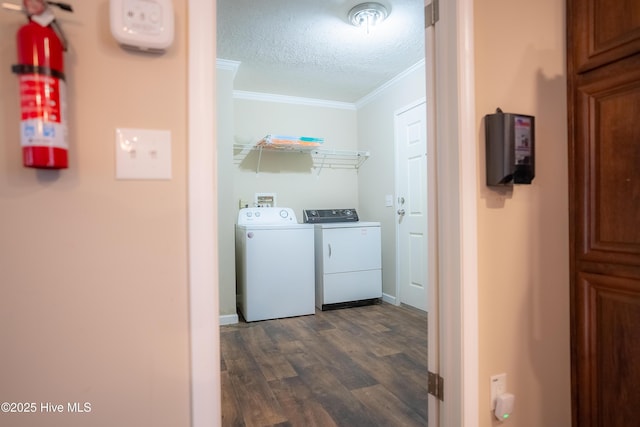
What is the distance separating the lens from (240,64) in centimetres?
291

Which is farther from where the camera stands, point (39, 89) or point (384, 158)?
point (384, 158)

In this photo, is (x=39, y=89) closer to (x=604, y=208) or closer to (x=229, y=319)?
(x=604, y=208)

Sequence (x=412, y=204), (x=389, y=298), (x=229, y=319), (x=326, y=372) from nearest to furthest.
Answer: (x=326, y=372) → (x=229, y=319) → (x=412, y=204) → (x=389, y=298)

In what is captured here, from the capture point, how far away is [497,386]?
114cm

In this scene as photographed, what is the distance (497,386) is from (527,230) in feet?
1.93

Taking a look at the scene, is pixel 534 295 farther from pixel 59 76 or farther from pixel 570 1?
pixel 59 76

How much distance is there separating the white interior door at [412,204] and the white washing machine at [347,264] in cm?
26

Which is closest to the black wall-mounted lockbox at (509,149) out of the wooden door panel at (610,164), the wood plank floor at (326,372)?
the wooden door panel at (610,164)

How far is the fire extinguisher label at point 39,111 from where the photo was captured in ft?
2.03

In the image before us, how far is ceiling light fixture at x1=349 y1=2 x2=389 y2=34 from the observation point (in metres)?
2.06

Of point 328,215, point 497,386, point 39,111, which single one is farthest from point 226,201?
point 497,386

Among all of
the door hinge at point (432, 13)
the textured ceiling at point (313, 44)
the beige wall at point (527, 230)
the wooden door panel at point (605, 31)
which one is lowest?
the beige wall at point (527, 230)

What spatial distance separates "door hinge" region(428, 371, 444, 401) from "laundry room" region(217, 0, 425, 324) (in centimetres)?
212

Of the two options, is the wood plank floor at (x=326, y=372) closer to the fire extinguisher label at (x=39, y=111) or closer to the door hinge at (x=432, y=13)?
the fire extinguisher label at (x=39, y=111)
